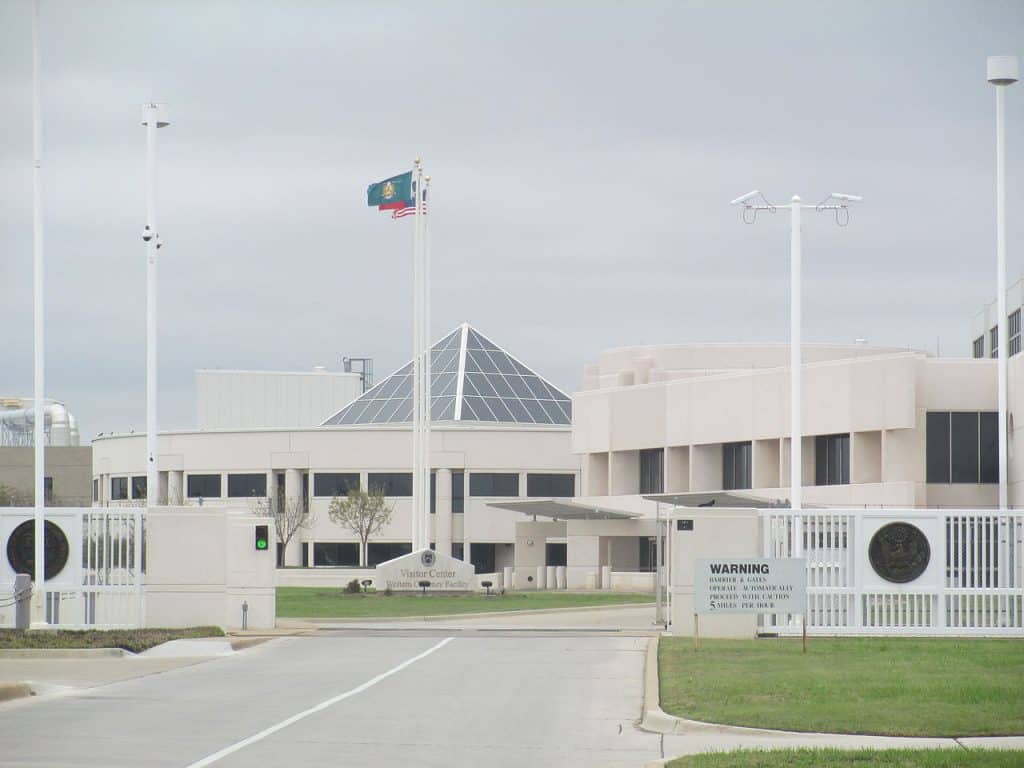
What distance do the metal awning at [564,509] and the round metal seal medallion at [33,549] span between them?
3329 centimetres

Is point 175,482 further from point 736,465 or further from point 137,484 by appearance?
point 736,465

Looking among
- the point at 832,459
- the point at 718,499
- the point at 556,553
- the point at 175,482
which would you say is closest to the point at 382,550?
the point at 556,553

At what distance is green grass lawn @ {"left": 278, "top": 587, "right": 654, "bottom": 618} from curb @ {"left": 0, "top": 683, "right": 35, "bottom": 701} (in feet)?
68.6

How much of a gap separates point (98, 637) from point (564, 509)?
125 feet

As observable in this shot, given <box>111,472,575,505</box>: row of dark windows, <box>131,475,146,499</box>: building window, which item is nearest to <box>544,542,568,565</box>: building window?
<box>111,472,575,505</box>: row of dark windows

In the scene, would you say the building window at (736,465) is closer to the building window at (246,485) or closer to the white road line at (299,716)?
the building window at (246,485)

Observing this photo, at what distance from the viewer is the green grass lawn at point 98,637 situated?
26125 millimetres

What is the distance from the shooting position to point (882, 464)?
2197 inches

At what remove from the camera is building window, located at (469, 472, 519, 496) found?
85062 mm

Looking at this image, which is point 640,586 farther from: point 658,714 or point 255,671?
point 658,714

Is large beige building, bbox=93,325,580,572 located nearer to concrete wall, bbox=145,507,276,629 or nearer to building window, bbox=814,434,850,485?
building window, bbox=814,434,850,485

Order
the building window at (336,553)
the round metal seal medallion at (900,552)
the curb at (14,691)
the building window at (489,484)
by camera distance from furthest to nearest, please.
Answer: the building window at (336,553), the building window at (489,484), the round metal seal medallion at (900,552), the curb at (14,691)

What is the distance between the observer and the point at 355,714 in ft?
55.1

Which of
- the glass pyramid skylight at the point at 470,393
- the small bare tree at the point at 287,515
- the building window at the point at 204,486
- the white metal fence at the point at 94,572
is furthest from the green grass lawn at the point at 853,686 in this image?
the building window at the point at 204,486
